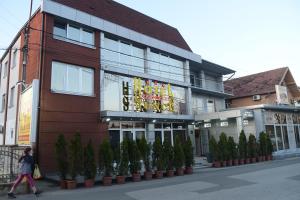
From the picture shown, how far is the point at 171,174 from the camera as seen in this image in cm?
1392

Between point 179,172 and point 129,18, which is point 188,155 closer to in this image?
point 179,172

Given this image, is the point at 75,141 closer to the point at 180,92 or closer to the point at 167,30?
the point at 180,92

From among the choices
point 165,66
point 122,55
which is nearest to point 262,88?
point 165,66

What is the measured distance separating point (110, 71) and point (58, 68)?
3507 millimetres

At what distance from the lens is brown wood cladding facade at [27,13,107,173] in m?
13.9

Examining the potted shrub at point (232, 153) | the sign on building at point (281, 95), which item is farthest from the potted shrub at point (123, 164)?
the sign on building at point (281, 95)

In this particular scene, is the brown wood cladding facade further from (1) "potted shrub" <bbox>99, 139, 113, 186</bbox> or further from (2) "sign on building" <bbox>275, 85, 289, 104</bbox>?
(2) "sign on building" <bbox>275, 85, 289, 104</bbox>

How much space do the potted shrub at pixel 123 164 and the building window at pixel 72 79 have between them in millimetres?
4897

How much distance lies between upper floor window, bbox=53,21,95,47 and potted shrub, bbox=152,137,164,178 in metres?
7.72

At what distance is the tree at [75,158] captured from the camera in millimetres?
11008

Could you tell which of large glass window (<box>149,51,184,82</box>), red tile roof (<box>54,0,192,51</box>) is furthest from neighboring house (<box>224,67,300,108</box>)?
large glass window (<box>149,51,184,82</box>)

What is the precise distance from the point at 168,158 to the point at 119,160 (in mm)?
2825

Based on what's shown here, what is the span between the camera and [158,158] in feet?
44.8

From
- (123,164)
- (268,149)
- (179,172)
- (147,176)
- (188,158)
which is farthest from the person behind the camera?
(268,149)
